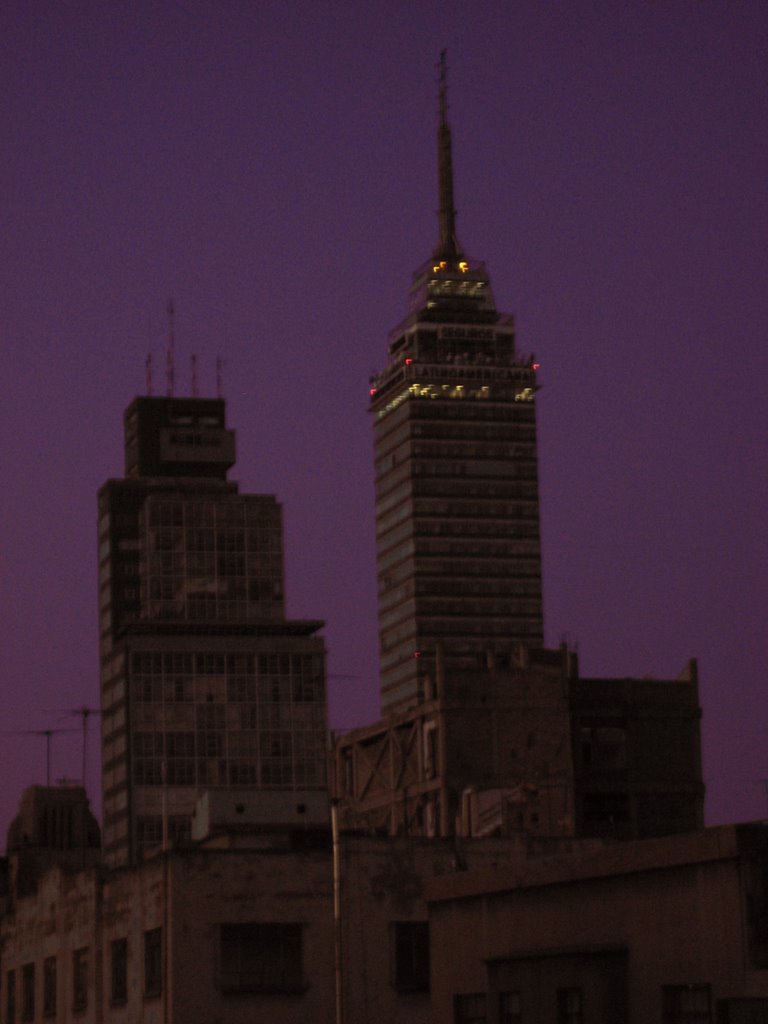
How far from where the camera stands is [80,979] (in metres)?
66.1

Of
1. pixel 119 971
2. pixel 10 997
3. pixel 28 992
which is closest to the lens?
pixel 119 971

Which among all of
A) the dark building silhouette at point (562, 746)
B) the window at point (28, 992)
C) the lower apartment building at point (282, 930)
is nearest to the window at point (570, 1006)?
the lower apartment building at point (282, 930)

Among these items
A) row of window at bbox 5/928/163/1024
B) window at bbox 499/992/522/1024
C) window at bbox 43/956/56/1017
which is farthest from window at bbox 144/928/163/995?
window at bbox 499/992/522/1024

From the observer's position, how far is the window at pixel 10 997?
74312 mm

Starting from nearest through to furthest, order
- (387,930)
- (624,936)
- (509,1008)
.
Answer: (624,936), (509,1008), (387,930)

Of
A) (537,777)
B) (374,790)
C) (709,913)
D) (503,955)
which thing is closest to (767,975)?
(709,913)

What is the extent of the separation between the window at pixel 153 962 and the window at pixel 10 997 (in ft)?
53.8

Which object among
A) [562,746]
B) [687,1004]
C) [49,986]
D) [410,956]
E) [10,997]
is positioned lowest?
[687,1004]

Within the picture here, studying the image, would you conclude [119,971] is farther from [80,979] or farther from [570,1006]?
[570,1006]

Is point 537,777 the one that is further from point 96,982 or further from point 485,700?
point 96,982

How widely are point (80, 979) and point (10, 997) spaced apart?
9862 millimetres

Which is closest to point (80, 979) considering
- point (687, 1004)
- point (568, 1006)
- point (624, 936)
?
point (568, 1006)

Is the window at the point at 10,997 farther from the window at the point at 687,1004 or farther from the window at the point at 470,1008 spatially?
the window at the point at 687,1004

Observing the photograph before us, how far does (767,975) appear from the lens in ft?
123
